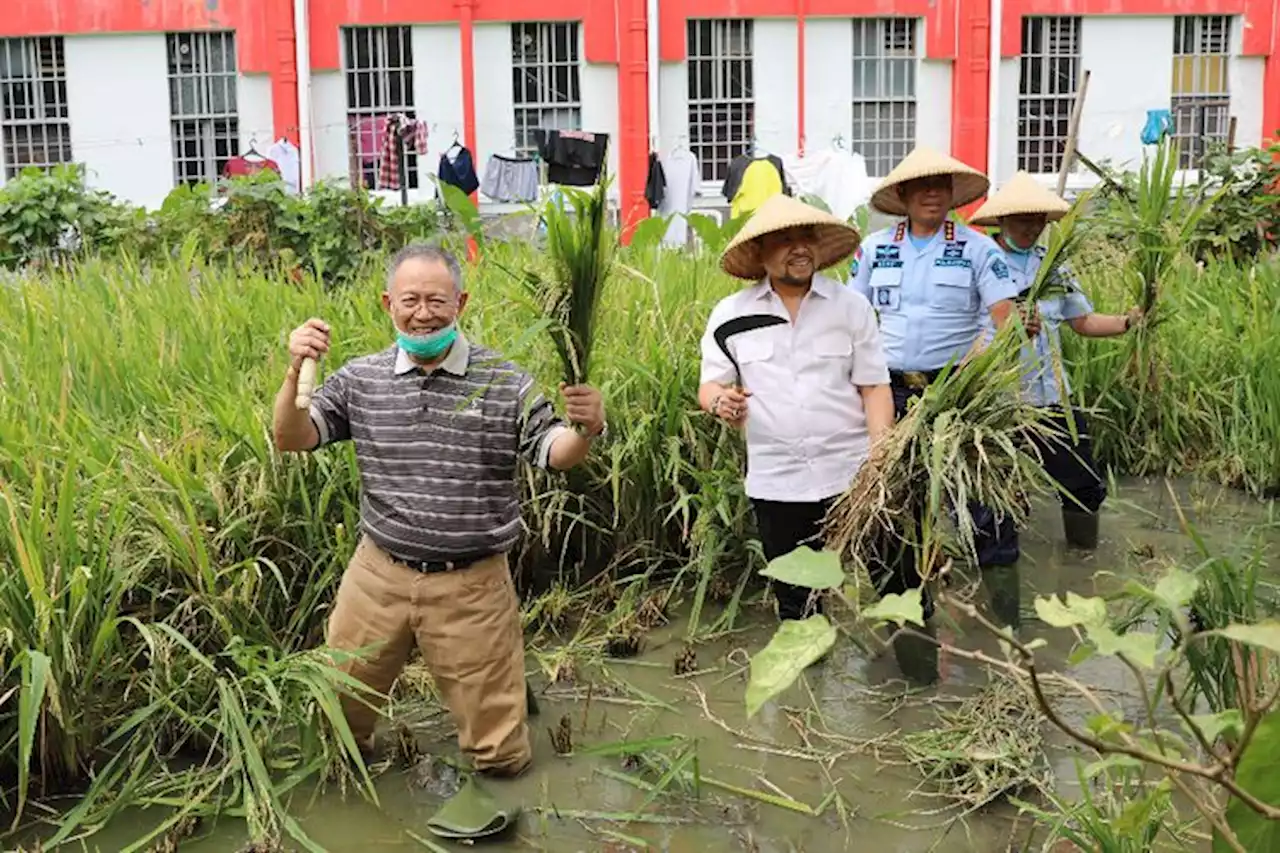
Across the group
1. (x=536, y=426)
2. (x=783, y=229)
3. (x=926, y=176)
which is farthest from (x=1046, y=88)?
(x=536, y=426)

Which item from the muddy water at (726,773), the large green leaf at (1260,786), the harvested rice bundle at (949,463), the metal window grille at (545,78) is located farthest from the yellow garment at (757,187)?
the large green leaf at (1260,786)

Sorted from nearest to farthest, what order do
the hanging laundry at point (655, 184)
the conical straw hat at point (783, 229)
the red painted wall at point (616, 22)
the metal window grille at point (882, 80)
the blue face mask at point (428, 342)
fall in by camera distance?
1. the blue face mask at point (428, 342)
2. the conical straw hat at point (783, 229)
3. the hanging laundry at point (655, 184)
4. the red painted wall at point (616, 22)
5. the metal window grille at point (882, 80)

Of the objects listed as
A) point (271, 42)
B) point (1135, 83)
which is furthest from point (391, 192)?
point (1135, 83)

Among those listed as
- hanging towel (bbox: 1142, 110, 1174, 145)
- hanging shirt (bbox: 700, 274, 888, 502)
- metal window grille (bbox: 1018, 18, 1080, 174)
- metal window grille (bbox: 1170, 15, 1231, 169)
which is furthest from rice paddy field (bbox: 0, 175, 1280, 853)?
metal window grille (bbox: 1170, 15, 1231, 169)

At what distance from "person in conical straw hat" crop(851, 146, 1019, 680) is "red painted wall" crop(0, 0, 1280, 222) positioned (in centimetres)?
1156

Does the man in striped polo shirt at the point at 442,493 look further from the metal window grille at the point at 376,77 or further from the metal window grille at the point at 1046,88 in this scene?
the metal window grille at the point at 1046,88

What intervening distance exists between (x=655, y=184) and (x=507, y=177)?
1810 millimetres

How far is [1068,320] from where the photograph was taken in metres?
4.64

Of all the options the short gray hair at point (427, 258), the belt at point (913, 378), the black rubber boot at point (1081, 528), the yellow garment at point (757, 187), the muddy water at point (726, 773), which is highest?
the yellow garment at point (757, 187)

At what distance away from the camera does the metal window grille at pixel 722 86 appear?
16875mm

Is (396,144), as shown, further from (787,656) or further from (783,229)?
(787,656)

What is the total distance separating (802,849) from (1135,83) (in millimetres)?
16763

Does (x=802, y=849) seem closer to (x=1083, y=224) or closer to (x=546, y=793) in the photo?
(x=546, y=793)

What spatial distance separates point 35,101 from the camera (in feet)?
54.4
